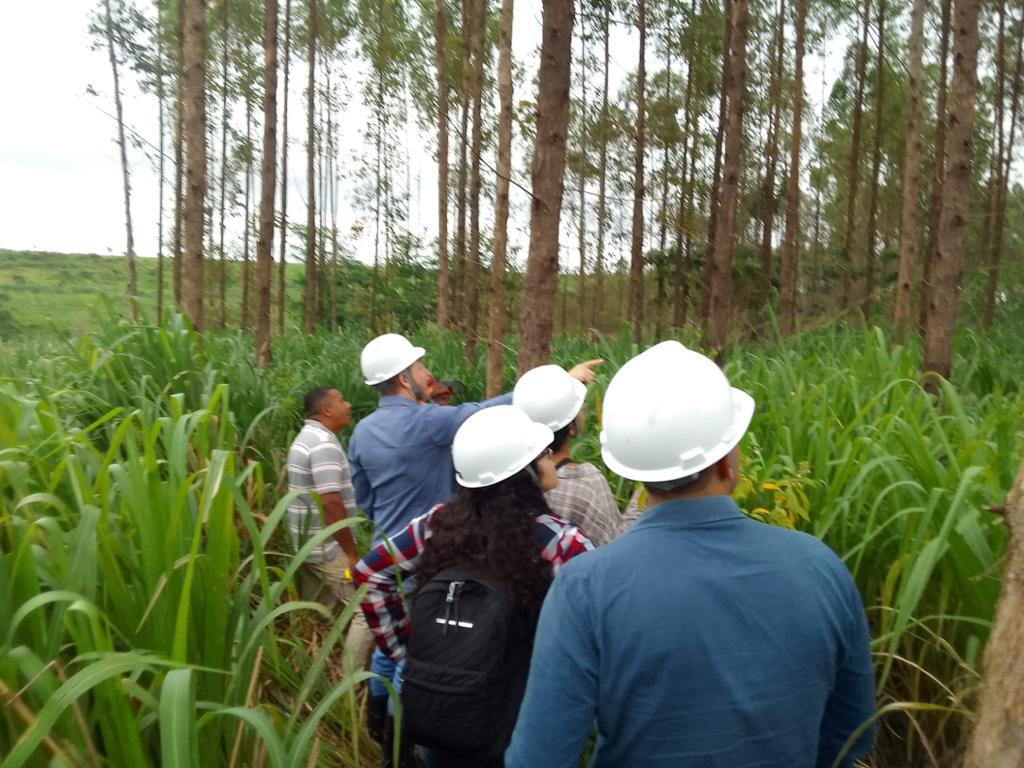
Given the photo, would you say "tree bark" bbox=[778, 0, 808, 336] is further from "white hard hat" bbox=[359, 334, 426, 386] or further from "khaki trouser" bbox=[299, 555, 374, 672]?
"khaki trouser" bbox=[299, 555, 374, 672]

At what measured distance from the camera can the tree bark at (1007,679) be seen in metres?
1.02

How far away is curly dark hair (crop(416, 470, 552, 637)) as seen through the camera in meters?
1.76

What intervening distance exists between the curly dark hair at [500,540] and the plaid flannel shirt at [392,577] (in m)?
0.07

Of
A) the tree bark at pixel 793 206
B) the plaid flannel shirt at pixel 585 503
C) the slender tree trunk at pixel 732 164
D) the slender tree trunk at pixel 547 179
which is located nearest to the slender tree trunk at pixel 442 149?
the slender tree trunk at pixel 732 164

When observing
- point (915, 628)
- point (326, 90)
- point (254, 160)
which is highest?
point (326, 90)

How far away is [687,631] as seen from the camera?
3.81 ft

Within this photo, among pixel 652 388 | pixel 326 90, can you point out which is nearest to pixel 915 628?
pixel 652 388

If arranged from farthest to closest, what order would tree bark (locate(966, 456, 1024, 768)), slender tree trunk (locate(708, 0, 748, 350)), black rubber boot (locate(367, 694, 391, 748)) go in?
slender tree trunk (locate(708, 0, 748, 350)), black rubber boot (locate(367, 694, 391, 748)), tree bark (locate(966, 456, 1024, 768))

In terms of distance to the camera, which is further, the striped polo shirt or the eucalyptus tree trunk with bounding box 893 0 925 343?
the eucalyptus tree trunk with bounding box 893 0 925 343

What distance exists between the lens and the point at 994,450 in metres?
2.50

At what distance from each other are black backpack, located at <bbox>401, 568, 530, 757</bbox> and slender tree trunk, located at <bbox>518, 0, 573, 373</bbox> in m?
2.87

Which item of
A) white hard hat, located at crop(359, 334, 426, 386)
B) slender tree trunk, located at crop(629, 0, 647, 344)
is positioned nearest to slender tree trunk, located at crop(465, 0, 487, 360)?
slender tree trunk, located at crop(629, 0, 647, 344)

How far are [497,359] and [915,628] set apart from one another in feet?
14.1

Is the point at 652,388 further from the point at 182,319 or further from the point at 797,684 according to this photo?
the point at 182,319
